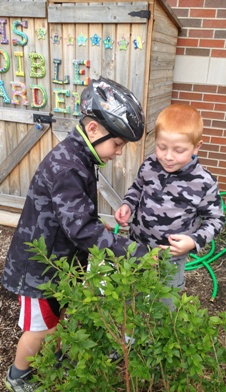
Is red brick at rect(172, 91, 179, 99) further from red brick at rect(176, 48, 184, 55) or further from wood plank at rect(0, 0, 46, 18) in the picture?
wood plank at rect(0, 0, 46, 18)

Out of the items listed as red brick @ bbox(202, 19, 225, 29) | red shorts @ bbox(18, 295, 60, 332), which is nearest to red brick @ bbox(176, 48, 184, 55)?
red brick @ bbox(202, 19, 225, 29)

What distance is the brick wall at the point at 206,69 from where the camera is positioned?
14.1 feet

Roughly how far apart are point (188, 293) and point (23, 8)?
3317 mm

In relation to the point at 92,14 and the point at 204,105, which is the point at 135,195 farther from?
the point at 204,105

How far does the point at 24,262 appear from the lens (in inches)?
79.4

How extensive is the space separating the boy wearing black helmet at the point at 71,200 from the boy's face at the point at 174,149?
0.16 m

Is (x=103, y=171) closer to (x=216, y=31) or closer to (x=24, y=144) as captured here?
(x=24, y=144)

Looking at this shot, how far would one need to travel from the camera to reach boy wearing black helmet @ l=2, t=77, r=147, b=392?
1.74 meters

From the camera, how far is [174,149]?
6.65 ft

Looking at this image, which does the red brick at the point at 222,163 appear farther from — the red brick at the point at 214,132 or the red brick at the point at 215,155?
the red brick at the point at 214,132

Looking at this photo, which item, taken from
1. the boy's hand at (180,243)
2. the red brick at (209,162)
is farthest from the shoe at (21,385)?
the red brick at (209,162)

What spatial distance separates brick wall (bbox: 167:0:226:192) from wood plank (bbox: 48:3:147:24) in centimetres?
122

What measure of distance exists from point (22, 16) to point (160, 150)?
2693 mm

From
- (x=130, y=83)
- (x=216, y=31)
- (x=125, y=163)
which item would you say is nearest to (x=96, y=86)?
(x=130, y=83)
